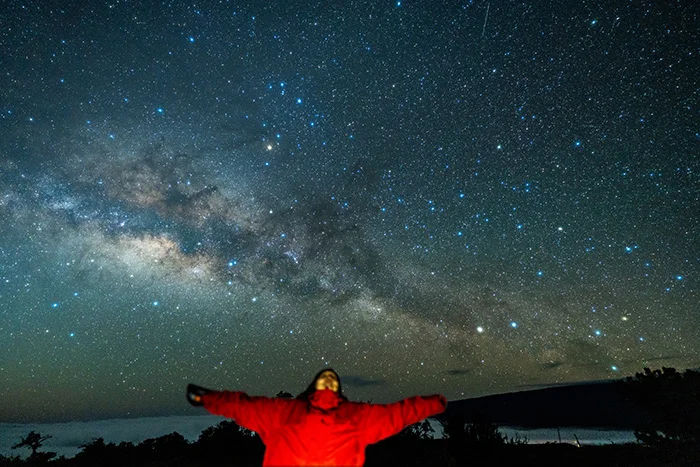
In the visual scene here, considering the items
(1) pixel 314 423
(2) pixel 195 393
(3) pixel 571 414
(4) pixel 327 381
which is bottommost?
(3) pixel 571 414

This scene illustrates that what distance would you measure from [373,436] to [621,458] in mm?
15500

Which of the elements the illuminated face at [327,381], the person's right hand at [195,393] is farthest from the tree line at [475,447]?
the person's right hand at [195,393]

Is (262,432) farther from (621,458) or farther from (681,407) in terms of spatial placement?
(681,407)

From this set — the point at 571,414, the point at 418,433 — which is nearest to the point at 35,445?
the point at 418,433

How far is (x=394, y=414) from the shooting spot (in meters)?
3.54

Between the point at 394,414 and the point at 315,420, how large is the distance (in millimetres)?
775

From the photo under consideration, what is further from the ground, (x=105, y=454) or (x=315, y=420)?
(x=315, y=420)

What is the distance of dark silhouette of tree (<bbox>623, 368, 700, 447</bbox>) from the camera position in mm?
13562

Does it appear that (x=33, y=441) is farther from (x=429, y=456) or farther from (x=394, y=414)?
(x=394, y=414)

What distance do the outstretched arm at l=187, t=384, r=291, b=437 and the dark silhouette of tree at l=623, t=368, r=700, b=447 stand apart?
1660 centimetres

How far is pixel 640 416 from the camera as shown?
15.3 meters

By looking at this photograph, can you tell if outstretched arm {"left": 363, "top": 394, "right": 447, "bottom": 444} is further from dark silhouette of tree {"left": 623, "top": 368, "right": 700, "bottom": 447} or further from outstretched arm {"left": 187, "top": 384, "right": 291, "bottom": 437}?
dark silhouette of tree {"left": 623, "top": 368, "right": 700, "bottom": 447}

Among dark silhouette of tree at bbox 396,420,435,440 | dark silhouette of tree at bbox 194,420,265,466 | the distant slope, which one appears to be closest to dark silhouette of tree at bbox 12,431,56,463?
dark silhouette of tree at bbox 194,420,265,466

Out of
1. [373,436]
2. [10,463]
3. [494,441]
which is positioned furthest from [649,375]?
[10,463]
